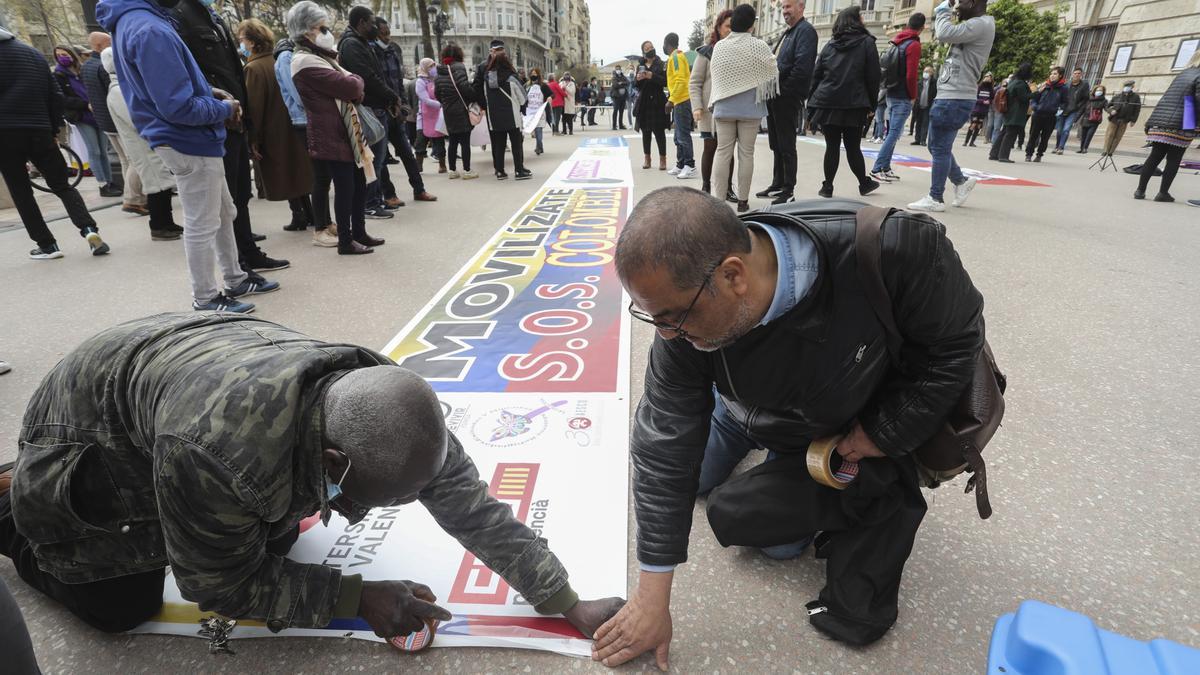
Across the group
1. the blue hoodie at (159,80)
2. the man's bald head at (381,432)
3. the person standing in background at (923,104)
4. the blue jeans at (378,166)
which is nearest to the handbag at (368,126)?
the blue jeans at (378,166)

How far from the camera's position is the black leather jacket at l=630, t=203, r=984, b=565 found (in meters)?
1.17

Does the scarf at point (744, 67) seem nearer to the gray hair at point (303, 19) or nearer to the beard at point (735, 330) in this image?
→ the gray hair at point (303, 19)

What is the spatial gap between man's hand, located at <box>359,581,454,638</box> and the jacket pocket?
0.53 meters

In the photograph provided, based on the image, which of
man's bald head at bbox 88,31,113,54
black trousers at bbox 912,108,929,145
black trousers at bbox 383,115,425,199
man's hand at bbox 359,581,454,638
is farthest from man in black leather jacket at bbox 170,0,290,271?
black trousers at bbox 912,108,929,145

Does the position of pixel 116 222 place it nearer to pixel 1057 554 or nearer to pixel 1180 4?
pixel 1057 554

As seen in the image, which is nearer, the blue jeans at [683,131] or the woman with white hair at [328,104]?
the woman with white hair at [328,104]

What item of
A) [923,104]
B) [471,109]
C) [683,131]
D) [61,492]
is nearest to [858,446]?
[61,492]

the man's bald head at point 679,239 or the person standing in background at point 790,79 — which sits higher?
the person standing in background at point 790,79

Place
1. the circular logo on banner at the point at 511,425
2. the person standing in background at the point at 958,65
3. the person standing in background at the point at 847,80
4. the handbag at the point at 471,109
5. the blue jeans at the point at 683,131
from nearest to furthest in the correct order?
the circular logo on banner at the point at 511,425
the person standing in background at the point at 958,65
the person standing in background at the point at 847,80
the handbag at the point at 471,109
the blue jeans at the point at 683,131

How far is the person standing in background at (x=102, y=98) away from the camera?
4992 mm

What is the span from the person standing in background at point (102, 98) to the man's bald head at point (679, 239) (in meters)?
5.56

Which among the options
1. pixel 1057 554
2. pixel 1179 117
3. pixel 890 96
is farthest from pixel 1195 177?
pixel 1057 554

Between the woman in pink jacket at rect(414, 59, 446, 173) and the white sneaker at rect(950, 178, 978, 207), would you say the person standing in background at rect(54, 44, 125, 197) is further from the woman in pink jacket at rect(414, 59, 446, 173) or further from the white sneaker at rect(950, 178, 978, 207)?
the white sneaker at rect(950, 178, 978, 207)

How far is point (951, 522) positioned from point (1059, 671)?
86 cm
